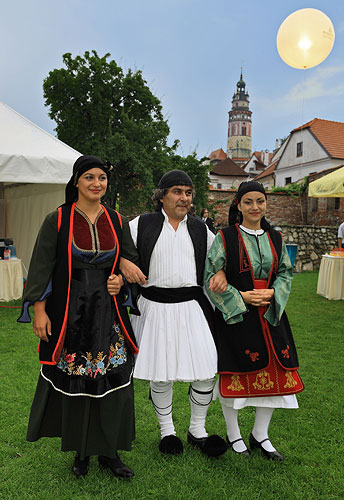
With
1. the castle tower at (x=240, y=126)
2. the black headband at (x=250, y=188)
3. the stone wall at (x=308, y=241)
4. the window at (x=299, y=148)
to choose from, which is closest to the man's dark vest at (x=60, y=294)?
the black headband at (x=250, y=188)

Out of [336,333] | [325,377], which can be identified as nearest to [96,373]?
[325,377]

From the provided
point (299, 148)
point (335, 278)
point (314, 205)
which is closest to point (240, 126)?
point (299, 148)

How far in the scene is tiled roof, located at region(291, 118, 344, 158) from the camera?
2411 cm

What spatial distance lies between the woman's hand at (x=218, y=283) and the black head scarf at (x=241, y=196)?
41 centimetres

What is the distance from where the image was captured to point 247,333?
2.28m

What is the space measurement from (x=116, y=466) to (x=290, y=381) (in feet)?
3.43

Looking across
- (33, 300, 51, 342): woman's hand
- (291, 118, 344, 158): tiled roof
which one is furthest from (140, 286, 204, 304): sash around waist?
(291, 118, 344, 158): tiled roof

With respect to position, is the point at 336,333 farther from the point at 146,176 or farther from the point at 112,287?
the point at 146,176

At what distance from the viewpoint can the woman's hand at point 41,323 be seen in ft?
6.72

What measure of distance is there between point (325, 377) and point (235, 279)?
2141mm

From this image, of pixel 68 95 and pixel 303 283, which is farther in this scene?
pixel 68 95

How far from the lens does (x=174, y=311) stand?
2.29m

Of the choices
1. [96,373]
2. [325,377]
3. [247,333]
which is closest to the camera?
[96,373]

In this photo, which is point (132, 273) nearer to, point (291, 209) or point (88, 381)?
point (88, 381)
